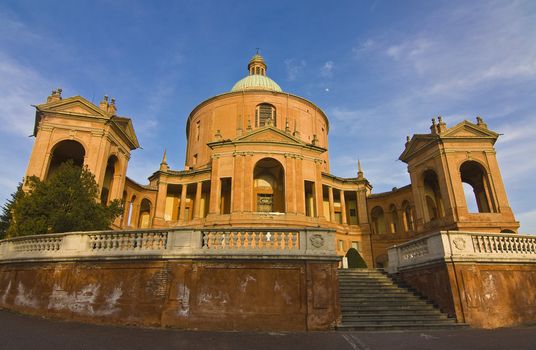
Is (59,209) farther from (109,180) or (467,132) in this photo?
(467,132)

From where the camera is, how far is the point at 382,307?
1066 cm

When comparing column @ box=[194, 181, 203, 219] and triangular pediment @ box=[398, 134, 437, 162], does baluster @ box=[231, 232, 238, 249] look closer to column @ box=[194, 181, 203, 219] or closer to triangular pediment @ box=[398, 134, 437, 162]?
column @ box=[194, 181, 203, 219]

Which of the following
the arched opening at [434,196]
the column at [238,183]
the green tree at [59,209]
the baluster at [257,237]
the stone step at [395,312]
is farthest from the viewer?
the arched opening at [434,196]

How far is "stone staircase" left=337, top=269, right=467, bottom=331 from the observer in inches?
379

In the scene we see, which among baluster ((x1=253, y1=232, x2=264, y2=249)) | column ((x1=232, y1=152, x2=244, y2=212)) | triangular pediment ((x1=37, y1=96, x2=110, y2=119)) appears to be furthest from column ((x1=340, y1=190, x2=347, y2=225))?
baluster ((x1=253, y1=232, x2=264, y2=249))

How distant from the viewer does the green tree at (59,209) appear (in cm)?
1477

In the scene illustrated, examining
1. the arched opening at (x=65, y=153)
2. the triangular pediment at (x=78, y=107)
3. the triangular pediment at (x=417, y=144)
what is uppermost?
the triangular pediment at (x=78, y=107)

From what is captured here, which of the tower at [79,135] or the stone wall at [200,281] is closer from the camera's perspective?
the stone wall at [200,281]

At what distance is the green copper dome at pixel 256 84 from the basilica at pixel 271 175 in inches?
34.9

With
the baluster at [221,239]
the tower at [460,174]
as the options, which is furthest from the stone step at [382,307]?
the tower at [460,174]

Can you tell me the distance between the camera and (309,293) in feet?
30.4

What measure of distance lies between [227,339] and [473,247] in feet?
28.8

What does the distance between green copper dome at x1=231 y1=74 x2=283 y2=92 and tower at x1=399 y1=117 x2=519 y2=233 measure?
60.1ft

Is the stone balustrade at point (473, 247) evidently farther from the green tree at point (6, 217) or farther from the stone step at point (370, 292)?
the green tree at point (6, 217)
